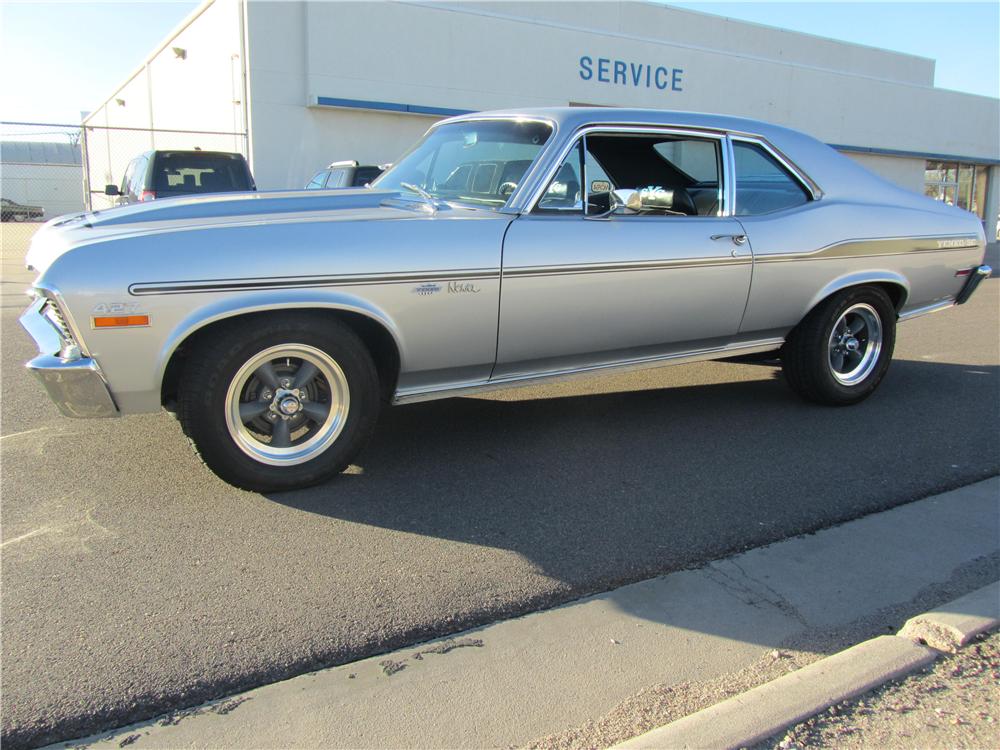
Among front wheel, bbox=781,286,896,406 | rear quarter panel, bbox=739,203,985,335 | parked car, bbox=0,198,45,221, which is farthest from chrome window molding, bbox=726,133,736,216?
parked car, bbox=0,198,45,221

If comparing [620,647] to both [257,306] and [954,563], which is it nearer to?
[954,563]

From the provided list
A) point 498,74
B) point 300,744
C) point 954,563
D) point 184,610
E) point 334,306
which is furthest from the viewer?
point 498,74

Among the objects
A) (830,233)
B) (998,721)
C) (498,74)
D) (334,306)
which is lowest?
(998,721)

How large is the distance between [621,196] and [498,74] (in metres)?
15.2

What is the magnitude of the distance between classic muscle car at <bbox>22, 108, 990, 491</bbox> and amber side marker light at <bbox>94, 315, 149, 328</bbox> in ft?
0.05

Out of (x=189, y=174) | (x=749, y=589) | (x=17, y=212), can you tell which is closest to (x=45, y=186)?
(x=17, y=212)

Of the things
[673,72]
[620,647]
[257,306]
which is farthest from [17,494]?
[673,72]

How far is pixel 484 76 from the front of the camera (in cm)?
1820

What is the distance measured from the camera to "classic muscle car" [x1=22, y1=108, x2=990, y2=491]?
11.0 feet

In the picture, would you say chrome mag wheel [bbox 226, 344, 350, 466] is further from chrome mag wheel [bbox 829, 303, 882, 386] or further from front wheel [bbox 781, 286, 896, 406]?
chrome mag wheel [bbox 829, 303, 882, 386]

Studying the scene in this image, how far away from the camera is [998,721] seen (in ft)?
7.70

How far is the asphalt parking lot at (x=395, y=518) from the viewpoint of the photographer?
8.36 feet

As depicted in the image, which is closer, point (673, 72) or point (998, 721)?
point (998, 721)

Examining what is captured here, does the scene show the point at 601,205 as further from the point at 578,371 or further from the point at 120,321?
the point at 120,321
